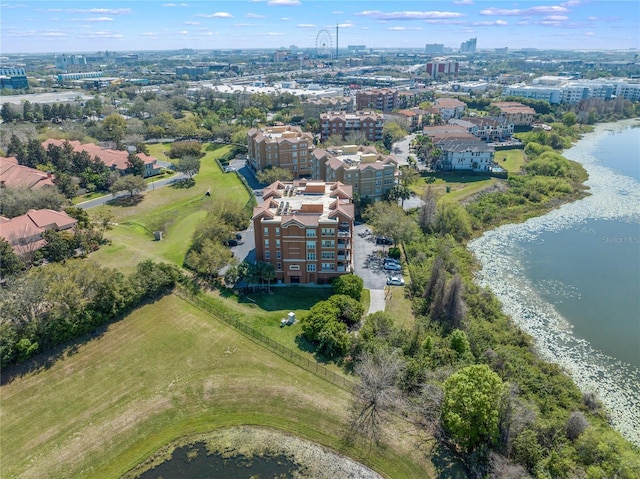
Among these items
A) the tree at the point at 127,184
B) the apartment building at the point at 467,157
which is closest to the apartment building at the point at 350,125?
the apartment building at the point at 467,157

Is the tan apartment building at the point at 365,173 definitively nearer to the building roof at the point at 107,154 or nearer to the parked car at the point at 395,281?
the parked car at the point at 395,281

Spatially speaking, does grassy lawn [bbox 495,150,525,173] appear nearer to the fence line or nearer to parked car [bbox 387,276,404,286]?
parked car [bbox 387,276,404,286]

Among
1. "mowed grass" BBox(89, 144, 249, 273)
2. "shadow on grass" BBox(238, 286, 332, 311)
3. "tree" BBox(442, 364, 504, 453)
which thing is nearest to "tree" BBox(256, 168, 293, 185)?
"mowed grass" BBox(89, 144, 249, 273)

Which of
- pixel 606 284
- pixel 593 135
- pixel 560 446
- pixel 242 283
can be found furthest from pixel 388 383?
pixel 593 135

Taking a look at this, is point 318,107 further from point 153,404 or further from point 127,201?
point 153,404

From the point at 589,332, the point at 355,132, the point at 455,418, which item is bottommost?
the point at 589,332

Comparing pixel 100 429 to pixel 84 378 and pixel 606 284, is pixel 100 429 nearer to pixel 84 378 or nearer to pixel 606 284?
pixel 84 378

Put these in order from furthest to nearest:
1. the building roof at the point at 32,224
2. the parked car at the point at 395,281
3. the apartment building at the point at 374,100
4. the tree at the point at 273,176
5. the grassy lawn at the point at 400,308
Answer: the apartment building at the point at 374,100, the tree at the point at 273,176, the building roof at the point at 32,224, the parked car at the point at 395,281, the grassy lawn at the point at 400,308
